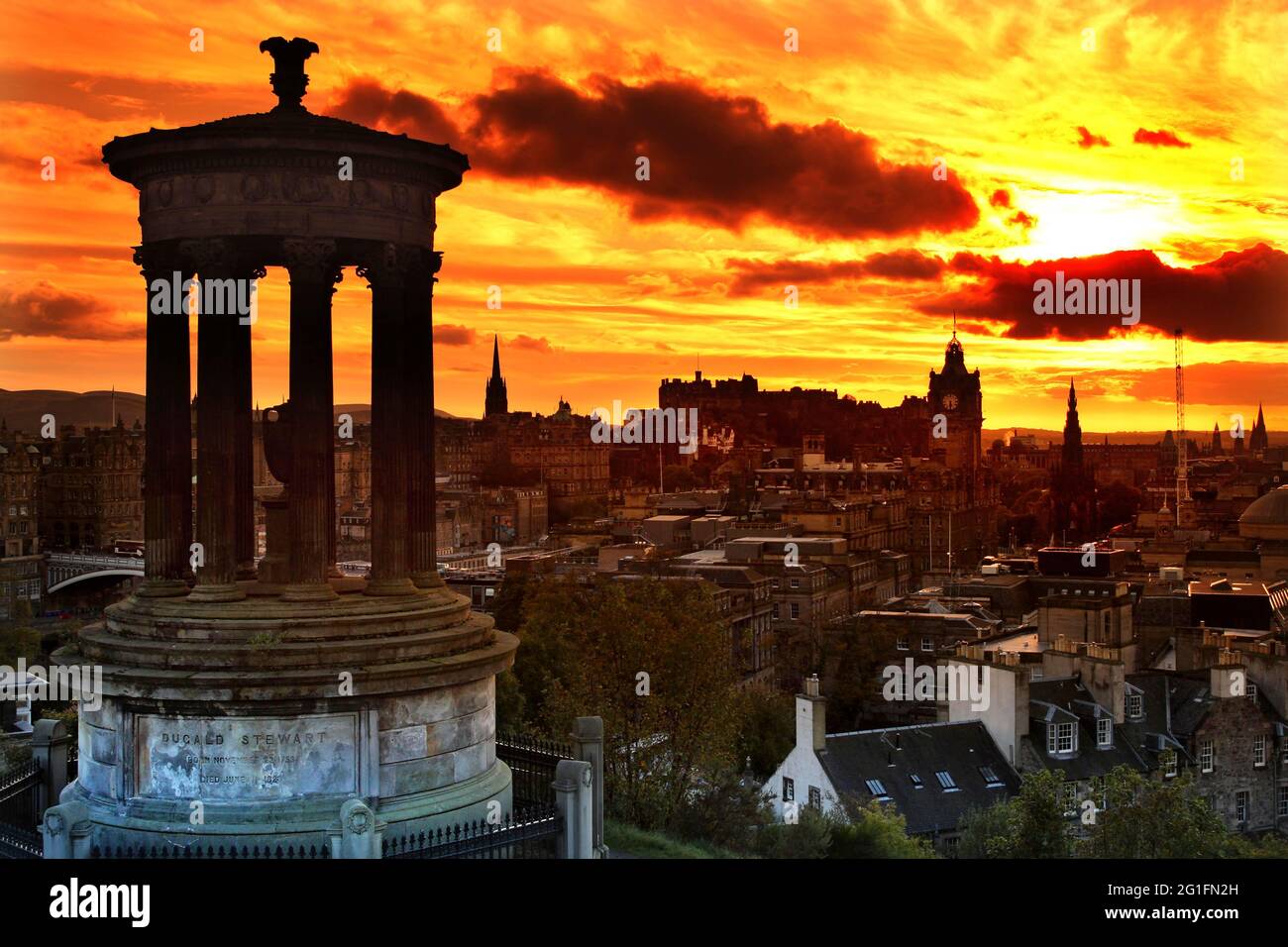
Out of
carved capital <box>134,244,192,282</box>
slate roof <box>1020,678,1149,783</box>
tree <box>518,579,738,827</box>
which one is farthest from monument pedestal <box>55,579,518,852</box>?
slate roof <box>1020,678,1149,783</box>

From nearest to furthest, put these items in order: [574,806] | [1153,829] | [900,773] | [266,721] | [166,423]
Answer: [266,721], [574,806], [166,423], [1153,829], [900,773]

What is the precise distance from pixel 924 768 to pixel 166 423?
83.1 feet

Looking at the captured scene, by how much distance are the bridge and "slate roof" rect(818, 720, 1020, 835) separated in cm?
6661

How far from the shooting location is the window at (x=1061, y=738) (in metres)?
41.7

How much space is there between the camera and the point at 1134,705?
44812 millimetres

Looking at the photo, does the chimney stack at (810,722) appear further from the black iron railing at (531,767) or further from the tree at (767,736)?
the black iron railing at (531,767)

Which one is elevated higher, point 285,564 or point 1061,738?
point 285,564

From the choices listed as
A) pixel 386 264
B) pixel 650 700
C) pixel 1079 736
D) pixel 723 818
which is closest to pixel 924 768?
pixel 1079 736

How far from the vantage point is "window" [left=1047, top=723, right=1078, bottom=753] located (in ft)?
137

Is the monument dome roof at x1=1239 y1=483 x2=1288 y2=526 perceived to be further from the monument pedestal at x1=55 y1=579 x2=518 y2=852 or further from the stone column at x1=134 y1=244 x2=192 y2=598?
the stone column at x1=134 y1=244 x2=192 y2=598

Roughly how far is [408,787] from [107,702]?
3471 millimetres
